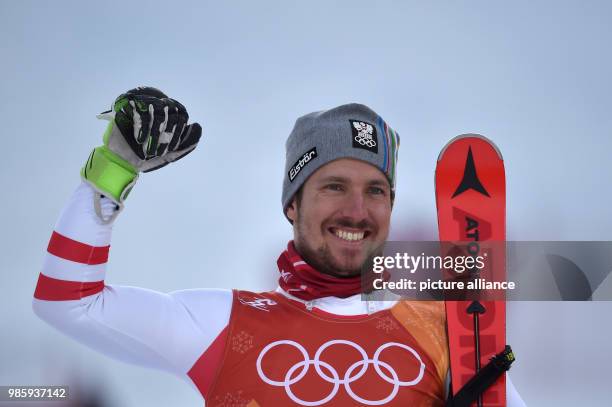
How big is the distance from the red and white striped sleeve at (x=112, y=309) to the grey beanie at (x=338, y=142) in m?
0.81

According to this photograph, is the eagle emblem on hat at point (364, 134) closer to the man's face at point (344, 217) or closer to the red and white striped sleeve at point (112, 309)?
the man's face at point (344, 217)

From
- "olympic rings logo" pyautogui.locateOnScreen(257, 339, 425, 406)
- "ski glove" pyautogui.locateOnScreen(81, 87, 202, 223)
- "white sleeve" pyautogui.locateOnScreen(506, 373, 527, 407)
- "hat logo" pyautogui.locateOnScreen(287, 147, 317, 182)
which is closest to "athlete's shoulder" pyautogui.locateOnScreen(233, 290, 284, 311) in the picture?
"olympic rings logo" pyautogui.locateOnScreen(257, 339, 425, 406)

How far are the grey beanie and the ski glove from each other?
31.3 inches

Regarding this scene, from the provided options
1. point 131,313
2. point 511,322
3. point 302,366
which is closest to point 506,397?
point 511,322

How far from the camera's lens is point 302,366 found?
9.39 ft

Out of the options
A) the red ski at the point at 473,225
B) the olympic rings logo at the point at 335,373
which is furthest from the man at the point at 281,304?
the red ski at the point at 473,225

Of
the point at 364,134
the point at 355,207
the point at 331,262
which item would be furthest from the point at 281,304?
the point at 364,134

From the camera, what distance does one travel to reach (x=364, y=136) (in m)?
3.36

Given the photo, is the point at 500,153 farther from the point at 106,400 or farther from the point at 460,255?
the point at 106,400

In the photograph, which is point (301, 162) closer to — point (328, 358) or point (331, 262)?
point (331, 262)

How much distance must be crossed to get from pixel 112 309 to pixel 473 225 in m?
1.74

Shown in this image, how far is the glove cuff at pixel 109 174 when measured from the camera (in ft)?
8.77
